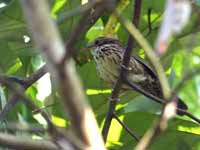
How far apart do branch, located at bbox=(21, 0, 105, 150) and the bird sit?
2.65m

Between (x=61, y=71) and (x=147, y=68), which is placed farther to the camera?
(x=147, y=68)

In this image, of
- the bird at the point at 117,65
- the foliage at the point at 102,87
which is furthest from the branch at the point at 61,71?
the bird at the point at 117,65

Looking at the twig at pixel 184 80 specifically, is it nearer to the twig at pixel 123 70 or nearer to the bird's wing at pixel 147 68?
the twig at pixel 123 70

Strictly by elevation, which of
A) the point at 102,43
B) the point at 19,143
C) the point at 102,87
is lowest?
the point at 19,143

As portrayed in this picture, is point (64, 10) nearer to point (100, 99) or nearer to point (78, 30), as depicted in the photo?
point (100, 99)

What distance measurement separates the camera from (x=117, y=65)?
389 cm

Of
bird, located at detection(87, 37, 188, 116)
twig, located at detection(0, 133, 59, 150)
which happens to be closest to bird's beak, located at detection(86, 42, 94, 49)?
bird, located at detection(87, 37, 188, 116)

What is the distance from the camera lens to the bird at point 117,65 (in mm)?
3764

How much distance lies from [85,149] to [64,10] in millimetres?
2439

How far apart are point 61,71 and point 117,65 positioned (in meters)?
2.89

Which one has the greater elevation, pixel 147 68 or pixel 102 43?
pixel 102 43

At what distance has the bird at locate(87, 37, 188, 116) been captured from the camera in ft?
12.3

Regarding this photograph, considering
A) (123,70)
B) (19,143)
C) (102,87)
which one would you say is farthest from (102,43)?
(19,143)

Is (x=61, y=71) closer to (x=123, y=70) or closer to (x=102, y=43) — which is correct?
(x=123, y=70)
